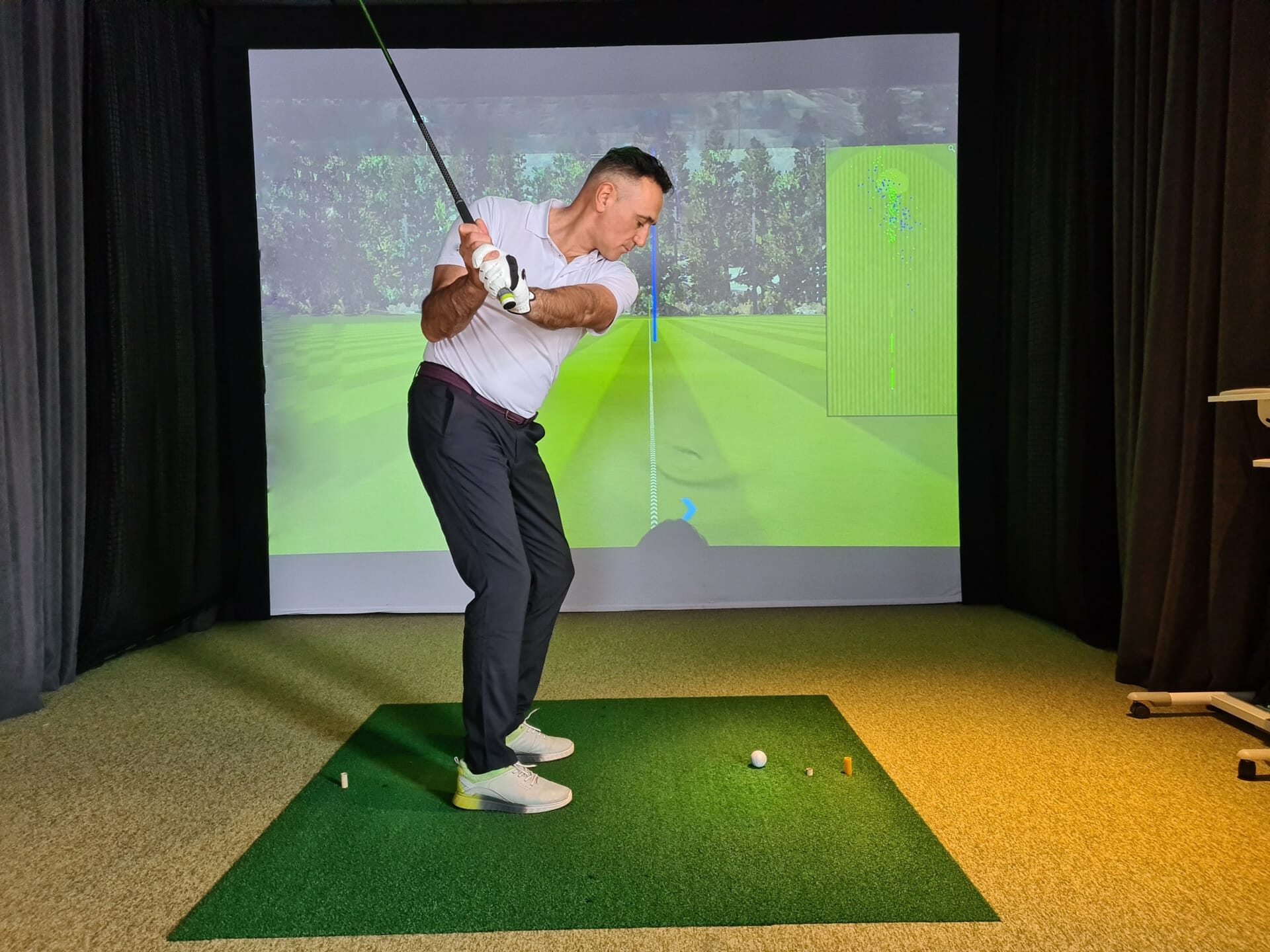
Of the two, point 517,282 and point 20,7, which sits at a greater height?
point 20,7

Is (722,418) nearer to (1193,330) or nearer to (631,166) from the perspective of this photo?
(1193,330)

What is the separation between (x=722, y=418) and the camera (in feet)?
13.8

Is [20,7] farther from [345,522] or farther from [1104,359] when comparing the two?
[1104,359]

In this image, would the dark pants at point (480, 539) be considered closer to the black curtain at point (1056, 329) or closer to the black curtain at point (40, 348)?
the black curtain at point (40, 348)

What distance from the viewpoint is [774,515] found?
4207 millimetres

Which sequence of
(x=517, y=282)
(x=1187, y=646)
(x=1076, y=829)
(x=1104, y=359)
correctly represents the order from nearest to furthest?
1. (x=517, y=282)
2. (x=1076, y=829)
3. (x=1187, y=646)
4. (x=1104, y=359)

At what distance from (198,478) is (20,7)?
1.81 metres

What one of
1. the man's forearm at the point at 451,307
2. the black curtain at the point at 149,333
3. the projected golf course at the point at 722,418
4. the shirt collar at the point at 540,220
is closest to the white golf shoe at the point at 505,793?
the man's forearm at the point at 451,307

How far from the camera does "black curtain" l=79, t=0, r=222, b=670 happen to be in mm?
3404

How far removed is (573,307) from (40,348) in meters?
2.11

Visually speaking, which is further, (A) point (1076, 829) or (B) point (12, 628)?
(B) point (12, 628)

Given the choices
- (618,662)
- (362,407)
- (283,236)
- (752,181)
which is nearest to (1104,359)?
(752,181)

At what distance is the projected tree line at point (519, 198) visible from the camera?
13.8 feet

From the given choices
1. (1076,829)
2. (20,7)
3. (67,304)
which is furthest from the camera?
(67,304)
